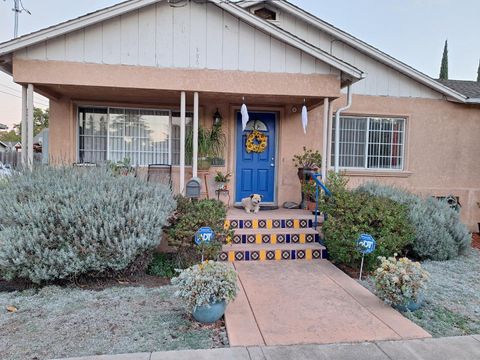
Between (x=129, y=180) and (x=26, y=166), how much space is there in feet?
5.73

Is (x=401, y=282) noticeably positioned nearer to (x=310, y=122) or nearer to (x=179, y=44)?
(x=310, y=122)

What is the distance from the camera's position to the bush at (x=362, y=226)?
17.9 feet

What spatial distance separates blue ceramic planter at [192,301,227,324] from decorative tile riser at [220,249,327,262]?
2222mm

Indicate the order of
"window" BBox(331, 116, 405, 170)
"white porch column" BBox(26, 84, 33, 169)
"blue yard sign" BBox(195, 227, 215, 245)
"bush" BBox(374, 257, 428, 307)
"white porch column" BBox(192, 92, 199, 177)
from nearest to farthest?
"bush" BBox(374, 257, 428, 307) → "blue yard sign" BBox(195, 227, 215, 245) → "white porch column" BBox(26, 84, 33, 169) → "white porch column" BBox(192, 92, 199, 177) → "window" BBox(331, 116, 405, 170)

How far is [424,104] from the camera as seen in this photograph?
8875mm

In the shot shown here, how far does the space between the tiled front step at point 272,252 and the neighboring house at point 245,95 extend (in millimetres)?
1839

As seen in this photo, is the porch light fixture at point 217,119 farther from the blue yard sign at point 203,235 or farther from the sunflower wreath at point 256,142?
the blue yard sign at point 203,235

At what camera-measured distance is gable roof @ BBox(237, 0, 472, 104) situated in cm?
849

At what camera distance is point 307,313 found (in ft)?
12.8

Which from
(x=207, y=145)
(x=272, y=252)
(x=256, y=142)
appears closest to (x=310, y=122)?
(x=256, y=142)

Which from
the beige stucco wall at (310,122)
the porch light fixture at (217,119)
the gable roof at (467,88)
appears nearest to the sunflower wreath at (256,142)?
the beige stucco wall at (310,122)

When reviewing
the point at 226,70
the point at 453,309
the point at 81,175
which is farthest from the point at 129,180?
the point at 453,309

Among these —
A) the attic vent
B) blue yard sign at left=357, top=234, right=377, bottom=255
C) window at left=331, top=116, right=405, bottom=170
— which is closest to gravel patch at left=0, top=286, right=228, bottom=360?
blue yard sign at left=357, top=234, right=377, bottom=255

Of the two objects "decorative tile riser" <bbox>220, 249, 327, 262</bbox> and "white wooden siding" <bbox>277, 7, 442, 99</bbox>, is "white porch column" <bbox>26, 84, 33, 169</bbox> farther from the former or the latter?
"white wooden siding" <bbox>277, 7, 442, 99</bbox>
